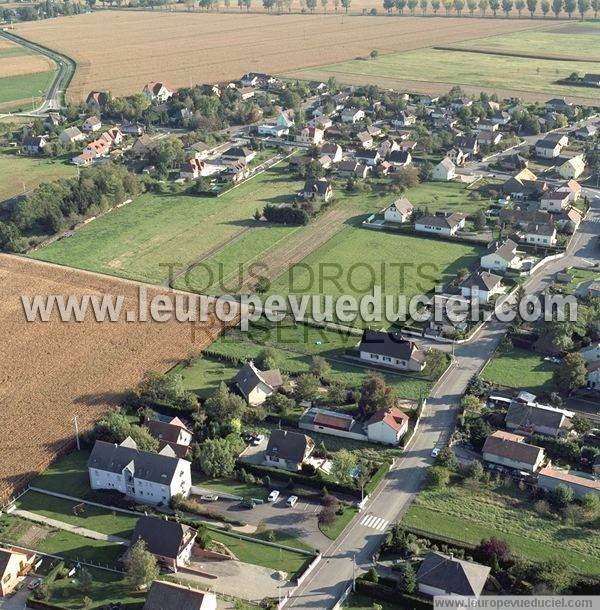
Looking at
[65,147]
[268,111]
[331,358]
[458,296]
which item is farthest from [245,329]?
[268,111]

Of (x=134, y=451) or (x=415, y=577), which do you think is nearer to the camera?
(x=415, y=577)

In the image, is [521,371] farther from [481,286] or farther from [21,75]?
[21,75]

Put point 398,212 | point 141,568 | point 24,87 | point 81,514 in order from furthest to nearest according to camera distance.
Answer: point 24,87
point 398,212
point 81,514
point 141,568

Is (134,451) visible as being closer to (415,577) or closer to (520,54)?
(415,577)

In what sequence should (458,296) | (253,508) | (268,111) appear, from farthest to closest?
(268,111) → (458,296) → (253,508)

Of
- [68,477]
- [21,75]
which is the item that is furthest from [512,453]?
[21,75]

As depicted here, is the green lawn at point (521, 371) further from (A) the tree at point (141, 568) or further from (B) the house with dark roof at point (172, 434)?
(A) the tree at point (141, 568)

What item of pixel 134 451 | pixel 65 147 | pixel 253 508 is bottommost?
pixel 253 508

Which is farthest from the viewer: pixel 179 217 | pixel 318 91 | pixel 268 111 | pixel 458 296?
pixel 318 91
